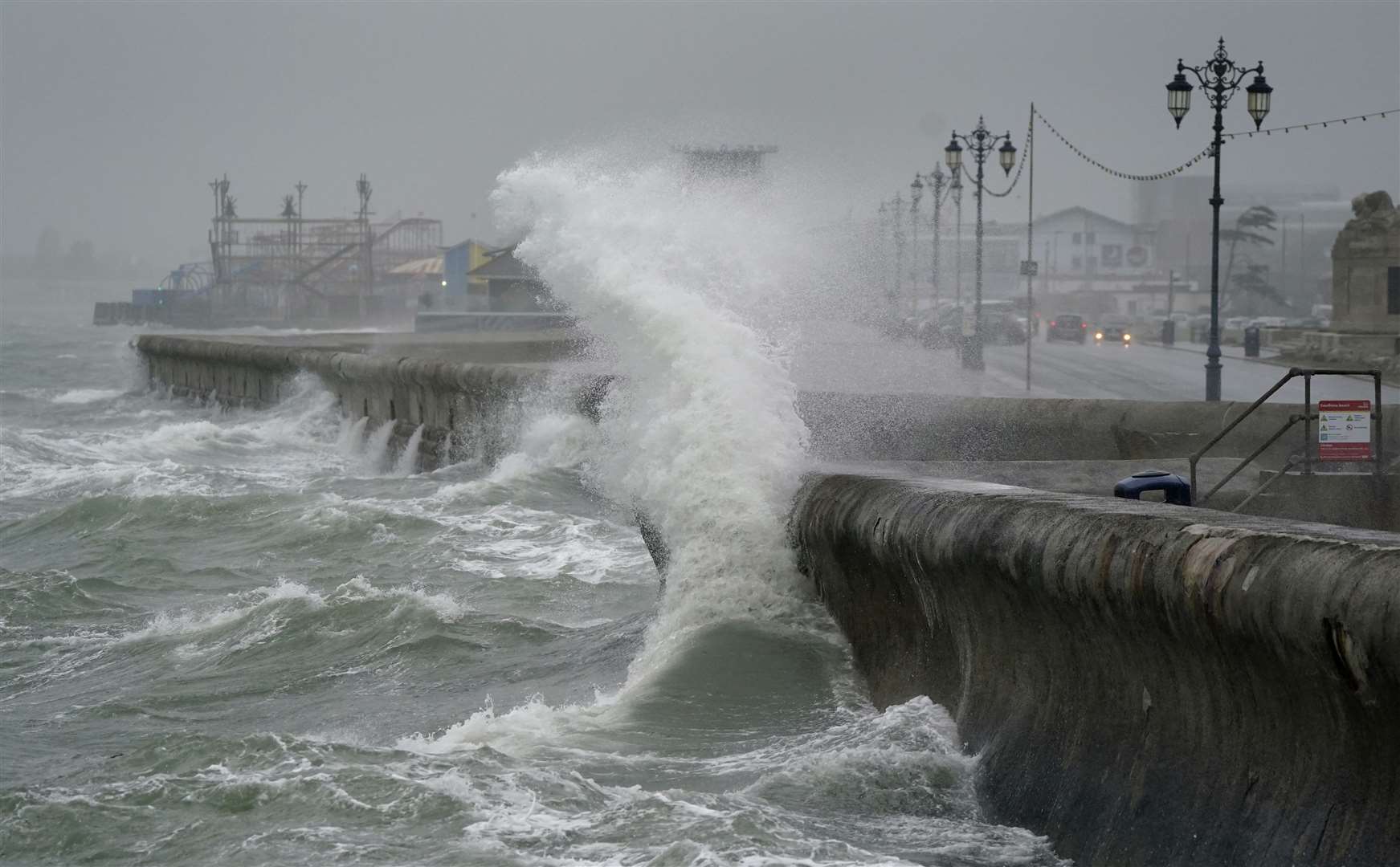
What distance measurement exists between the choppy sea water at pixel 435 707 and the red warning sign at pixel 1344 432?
12.0 feet

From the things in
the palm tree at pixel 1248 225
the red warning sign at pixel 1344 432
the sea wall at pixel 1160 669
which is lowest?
the sea wall at pixel 1160 669

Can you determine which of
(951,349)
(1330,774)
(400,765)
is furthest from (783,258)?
(951,349)

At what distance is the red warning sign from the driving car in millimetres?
44747

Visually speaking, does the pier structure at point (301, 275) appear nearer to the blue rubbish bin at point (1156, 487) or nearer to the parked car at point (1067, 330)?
the parked car at point (1067, 330)

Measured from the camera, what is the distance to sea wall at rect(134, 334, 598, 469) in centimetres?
2036

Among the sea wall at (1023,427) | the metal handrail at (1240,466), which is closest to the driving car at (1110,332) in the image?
the sea wall at (1023,427)

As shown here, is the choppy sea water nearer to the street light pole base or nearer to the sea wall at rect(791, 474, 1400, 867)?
the sea wall at rect(791, 474, 1400, 867)

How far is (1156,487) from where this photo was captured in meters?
8.48

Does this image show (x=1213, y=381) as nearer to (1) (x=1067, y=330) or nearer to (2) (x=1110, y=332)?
(1) (x=1067, y=330)

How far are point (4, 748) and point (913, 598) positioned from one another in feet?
13.5

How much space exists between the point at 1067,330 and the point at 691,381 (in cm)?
4898

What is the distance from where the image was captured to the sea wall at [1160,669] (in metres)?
4.72

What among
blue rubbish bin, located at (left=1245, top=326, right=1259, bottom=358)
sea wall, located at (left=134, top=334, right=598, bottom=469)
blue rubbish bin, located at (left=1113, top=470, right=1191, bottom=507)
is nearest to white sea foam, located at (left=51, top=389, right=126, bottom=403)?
sea wall, located at (left=134, top=334, right=598, bottom=469)

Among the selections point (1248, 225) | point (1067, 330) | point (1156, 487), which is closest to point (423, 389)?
point (1156, 487)
